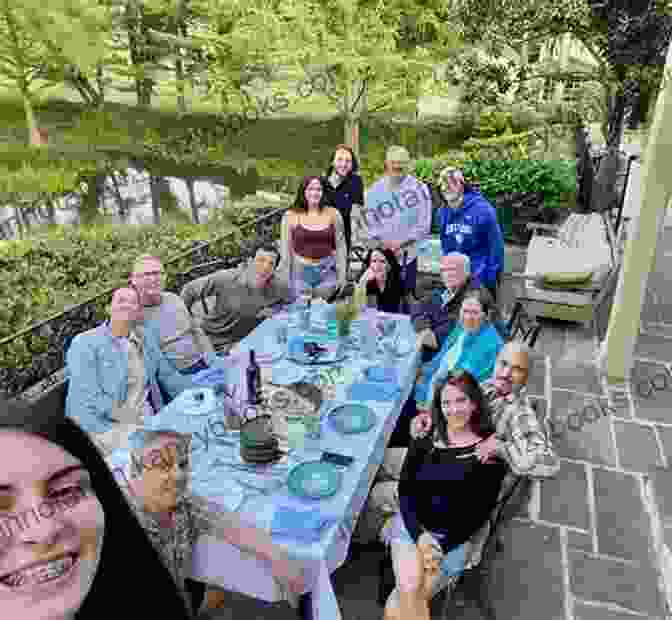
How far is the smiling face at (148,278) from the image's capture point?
3.59m

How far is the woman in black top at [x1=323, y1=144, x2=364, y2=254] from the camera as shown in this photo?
5496 millimetres

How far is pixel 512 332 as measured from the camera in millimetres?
3998

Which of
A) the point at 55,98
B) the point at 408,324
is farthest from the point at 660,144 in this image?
the point at 55,98

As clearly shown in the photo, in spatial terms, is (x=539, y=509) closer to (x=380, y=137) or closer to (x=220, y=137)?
(x=380, y=137)

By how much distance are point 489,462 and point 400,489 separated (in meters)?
0.46

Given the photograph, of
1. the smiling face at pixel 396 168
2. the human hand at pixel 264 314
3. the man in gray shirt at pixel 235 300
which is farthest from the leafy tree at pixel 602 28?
the human hand at pixel 264 314

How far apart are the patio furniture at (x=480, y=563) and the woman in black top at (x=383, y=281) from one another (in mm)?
2059

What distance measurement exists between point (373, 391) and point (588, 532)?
1447 mm

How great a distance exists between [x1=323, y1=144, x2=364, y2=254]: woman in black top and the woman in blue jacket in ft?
8.54

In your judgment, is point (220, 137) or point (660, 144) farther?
point (220, 137)

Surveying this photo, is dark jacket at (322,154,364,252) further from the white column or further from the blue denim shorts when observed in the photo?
the blue denim shorts

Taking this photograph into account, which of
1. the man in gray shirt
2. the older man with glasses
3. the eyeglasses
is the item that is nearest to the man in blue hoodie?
the man in gray shirt

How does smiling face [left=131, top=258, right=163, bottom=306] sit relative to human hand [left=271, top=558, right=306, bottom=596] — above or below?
above

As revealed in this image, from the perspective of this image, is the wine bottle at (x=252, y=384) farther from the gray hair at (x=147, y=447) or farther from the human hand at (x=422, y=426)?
the human hand at (x=422, y=426)
